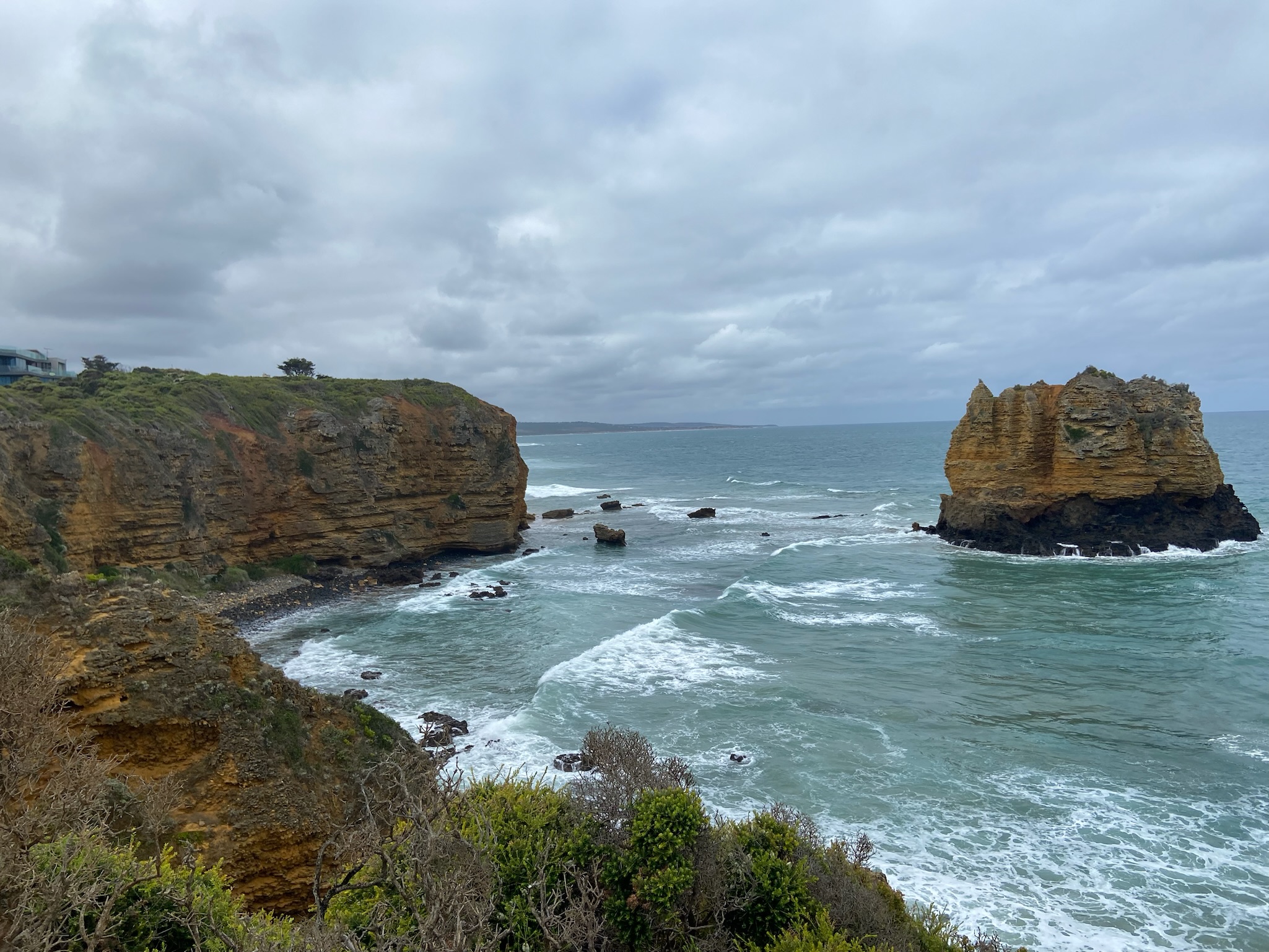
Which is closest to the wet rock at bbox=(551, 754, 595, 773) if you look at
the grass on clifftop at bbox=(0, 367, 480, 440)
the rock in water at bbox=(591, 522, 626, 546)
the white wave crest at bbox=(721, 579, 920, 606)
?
the white wave crest at bbox=(721, 579, 920, 606)

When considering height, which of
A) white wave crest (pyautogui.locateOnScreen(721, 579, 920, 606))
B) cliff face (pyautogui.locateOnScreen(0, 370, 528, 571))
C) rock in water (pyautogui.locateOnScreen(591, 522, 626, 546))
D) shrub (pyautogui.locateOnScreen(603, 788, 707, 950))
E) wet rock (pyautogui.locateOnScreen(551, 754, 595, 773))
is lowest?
wet rock (pyautogui.locateOnScreen(551, 754, 595, 773))

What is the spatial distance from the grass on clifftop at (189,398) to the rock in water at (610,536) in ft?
43.7

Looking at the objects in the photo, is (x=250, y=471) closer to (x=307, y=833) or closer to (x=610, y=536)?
→ (x=610, y=536)

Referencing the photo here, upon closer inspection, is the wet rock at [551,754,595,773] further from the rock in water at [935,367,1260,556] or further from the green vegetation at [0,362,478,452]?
the rock in water at [935,367,1260,556]

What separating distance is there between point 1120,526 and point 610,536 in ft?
111

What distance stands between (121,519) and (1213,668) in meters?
44.7

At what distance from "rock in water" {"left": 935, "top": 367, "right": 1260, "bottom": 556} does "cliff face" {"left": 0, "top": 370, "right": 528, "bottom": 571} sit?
33102 mm

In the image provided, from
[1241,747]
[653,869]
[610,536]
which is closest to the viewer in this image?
[653,869]

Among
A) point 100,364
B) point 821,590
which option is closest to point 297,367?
point 100,364

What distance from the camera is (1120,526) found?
45750mm

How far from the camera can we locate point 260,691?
1215 cm

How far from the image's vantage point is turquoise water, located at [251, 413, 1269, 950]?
1485cm

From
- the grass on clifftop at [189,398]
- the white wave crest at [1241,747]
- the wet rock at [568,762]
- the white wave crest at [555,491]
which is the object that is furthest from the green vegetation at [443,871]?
the white wave crest at [555,491]

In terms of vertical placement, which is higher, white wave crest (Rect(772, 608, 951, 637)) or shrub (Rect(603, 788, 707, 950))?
shrub (Rect(603, 788, 707, 950))
